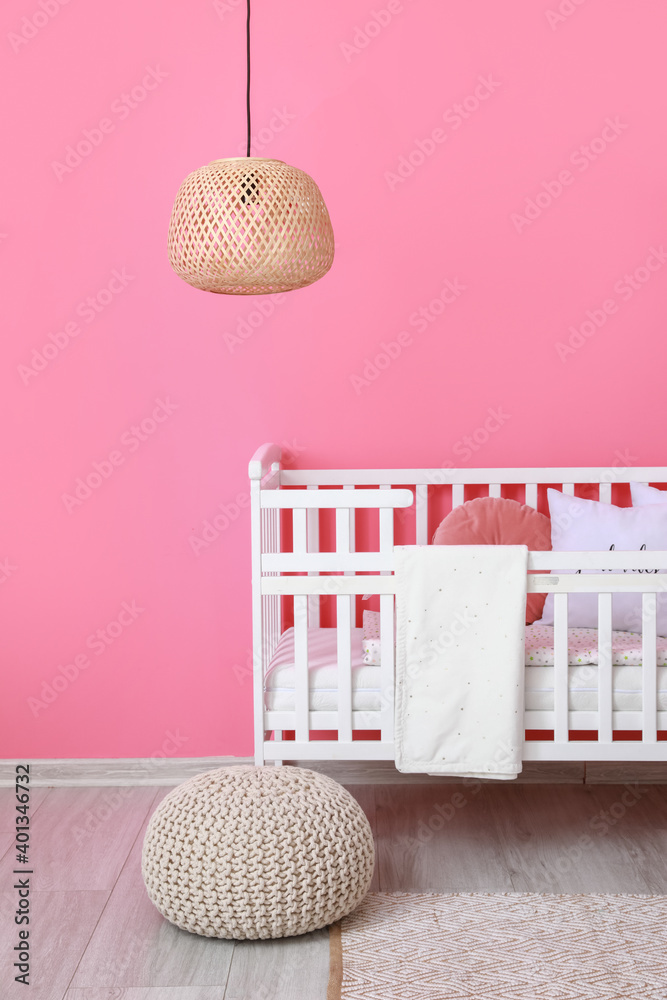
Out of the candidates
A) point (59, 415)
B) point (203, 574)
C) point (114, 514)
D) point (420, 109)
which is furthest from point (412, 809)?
point (420, 109)

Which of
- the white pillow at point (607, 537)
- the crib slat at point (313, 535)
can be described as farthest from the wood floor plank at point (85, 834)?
the white pillow at point (607, 537)

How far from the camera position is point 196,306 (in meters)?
2.48

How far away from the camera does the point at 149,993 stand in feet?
5.17

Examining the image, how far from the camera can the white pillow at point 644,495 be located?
93.1 inches

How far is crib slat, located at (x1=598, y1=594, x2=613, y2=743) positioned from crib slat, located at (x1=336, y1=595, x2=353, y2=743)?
490mm

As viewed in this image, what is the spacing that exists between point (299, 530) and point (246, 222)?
72 centimetres

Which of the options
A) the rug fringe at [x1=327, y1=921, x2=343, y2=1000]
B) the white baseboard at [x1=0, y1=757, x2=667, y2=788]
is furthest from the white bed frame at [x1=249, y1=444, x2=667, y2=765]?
the white baseboard at [x1=0, y1=757, x2=667, y2=788]

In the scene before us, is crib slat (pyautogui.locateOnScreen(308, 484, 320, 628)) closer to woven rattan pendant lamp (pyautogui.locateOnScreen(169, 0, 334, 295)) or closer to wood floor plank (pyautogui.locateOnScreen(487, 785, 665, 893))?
wood floor plank (pyautogui.locateOnScreen(487, 785, 665, 893))

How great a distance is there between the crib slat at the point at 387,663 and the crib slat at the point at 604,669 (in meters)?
0.41

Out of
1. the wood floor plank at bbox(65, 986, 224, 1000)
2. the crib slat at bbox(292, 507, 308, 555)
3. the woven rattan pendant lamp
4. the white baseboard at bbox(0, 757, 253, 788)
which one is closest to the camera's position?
the wood floor plank at bbox(65, 986, 224, 1000)

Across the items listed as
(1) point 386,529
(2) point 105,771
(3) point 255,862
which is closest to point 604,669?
(1) point 386,529

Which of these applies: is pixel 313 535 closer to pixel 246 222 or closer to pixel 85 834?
pixel 85 834

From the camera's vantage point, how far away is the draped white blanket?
1.95 meters

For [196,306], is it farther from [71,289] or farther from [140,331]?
[71,289]
